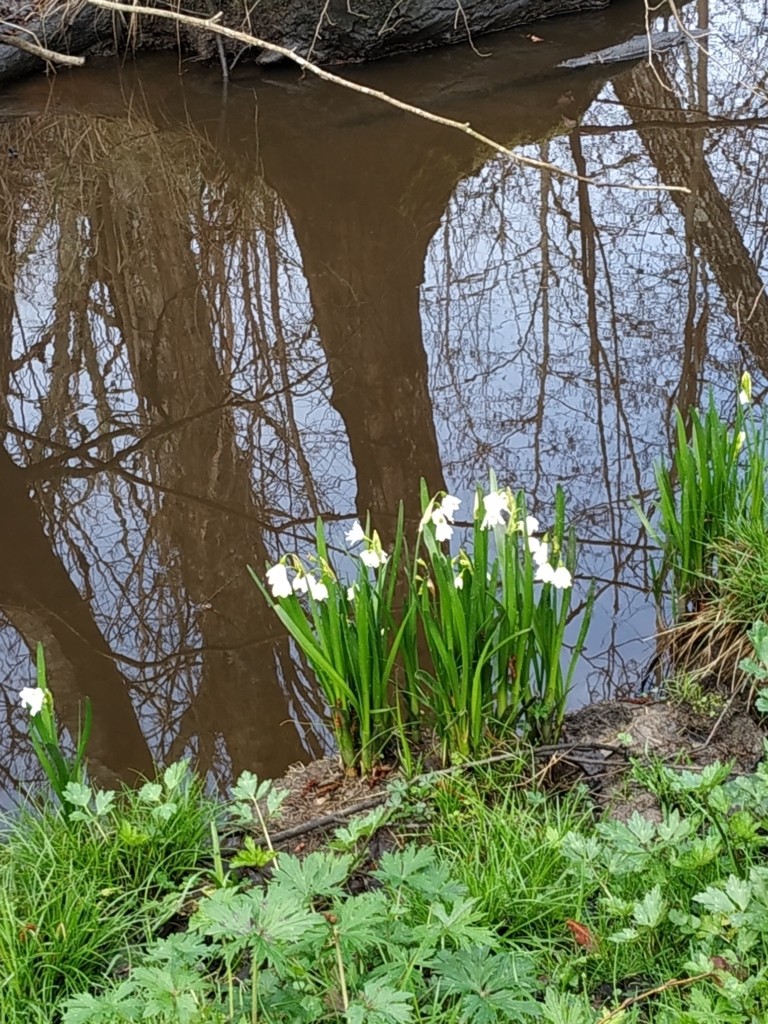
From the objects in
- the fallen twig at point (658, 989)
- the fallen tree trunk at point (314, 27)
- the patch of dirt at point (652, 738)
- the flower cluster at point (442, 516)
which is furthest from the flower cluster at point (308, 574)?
the fallen tree trunk at point (314, 27)

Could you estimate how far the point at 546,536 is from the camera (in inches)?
96.3

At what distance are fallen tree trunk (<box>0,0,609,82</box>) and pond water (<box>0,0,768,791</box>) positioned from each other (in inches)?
60.7

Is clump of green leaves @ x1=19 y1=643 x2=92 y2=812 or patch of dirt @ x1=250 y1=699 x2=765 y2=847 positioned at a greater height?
clump of green leaves @ x1=19 y1=643 x2=92 y2=812

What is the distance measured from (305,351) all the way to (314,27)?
6103 mm

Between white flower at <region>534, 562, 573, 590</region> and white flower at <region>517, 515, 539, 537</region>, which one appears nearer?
white flower at <region>534, 562, 573, 590</region>

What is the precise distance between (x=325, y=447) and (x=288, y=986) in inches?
125

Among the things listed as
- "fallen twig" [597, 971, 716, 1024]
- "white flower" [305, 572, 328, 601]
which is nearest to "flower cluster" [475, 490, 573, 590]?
"white flower" [305, 572, 328, 601]

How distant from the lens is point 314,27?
10.0m

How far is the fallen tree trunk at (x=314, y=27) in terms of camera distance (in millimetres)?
9875

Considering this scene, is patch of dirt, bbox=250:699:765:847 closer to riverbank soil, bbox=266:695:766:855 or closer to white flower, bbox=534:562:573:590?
riverbank soil, bbox=266:695:766:855

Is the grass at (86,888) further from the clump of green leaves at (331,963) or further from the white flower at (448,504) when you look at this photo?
the white flower at (448,504)

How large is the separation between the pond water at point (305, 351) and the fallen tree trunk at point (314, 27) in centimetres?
154

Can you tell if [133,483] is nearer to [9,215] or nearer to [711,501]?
[711,501]

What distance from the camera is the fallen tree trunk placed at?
988 cm
